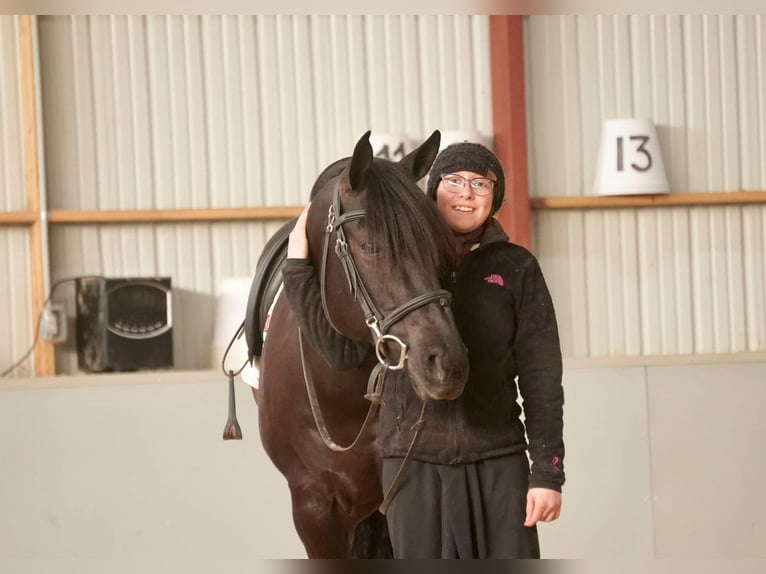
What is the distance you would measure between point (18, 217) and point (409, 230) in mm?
3363

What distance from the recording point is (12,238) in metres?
4.54

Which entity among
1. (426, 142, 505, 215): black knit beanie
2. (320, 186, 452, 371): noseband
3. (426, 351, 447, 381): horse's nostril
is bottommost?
(426, 351, 447, 381): horse's nostril

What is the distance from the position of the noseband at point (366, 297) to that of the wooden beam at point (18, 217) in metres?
3.10

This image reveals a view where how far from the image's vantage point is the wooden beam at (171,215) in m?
4.58

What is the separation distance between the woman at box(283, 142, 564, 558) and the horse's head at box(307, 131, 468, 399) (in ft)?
0.23

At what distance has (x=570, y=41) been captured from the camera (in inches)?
190

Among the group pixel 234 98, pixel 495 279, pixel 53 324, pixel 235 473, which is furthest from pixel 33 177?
pixel 495 279

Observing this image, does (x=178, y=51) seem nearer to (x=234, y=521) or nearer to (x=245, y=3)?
(x=234, y=521)

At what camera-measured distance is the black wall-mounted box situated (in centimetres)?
447

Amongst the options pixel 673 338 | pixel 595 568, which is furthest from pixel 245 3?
pixel 673 338

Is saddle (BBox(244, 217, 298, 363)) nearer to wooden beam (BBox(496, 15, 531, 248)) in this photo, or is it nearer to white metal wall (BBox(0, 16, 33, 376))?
wooden beam (BBox(496, 15, 531, 248))

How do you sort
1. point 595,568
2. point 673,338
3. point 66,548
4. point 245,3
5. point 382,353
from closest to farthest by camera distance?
1. point 595,568
2. point 245,3
3. point 382,353
4. point 66,548
5. point 673,338

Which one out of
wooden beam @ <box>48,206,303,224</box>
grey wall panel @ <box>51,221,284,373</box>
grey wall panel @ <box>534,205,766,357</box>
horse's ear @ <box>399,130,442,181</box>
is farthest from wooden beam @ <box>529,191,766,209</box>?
horse's ear @ <box>399,130,442,181</box>

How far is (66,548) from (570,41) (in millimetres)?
3360
